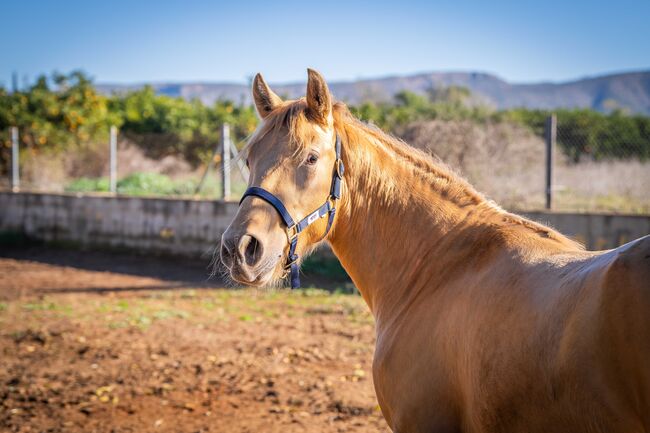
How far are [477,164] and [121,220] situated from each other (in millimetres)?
7290

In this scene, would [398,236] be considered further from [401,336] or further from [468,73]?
[468,73]

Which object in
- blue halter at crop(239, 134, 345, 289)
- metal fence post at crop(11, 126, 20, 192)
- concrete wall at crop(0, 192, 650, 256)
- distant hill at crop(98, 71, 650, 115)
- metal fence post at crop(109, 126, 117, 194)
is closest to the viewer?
blue halter at crop(239, 134, 345, 289)

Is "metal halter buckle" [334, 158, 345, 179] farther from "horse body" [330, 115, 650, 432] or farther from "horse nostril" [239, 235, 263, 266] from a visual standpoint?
"horse nostril" [239, 235, 263, 266]

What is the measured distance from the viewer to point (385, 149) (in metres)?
2.97

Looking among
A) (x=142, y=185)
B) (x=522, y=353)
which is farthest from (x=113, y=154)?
(x=522, y=353)

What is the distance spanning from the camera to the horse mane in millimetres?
2654

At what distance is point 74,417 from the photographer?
433cm

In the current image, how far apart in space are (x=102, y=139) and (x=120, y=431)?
1450 centimetres

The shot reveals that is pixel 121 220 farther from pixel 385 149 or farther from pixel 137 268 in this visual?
pixel 385 149

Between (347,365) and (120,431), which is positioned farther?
(347,365)

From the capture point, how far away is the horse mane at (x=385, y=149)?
2654 mm

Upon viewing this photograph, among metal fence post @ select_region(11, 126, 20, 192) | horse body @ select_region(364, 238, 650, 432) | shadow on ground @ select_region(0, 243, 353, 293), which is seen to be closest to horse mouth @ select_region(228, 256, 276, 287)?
horse body @ select_region(364, 238, 650, 432)

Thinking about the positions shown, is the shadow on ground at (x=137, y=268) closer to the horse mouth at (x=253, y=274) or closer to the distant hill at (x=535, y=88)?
the horse mouth at (x=253, y=274)

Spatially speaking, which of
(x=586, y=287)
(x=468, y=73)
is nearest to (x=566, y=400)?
(x=586, y=287)
